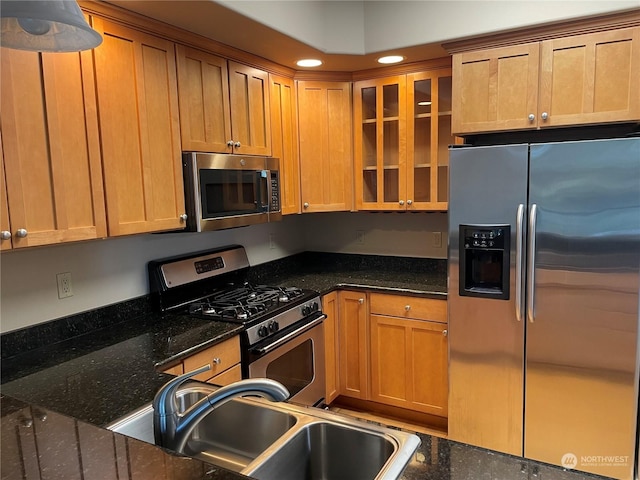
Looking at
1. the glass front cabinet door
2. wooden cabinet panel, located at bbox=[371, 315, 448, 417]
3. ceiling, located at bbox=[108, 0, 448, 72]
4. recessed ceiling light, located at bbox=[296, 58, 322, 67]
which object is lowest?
wooden cabinet panel, located at bbox=[371, 315, 448, 417]

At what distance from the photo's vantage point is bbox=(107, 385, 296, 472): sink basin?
1240mm

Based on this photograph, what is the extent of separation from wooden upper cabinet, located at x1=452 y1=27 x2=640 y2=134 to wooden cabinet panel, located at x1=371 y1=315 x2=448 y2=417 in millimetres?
1232

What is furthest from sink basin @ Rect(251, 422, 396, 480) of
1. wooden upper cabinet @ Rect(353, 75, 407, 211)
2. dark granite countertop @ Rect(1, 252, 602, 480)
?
wooden upper cabinet @ Rect(353, 75, 407, 211)

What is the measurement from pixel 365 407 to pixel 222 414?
78.2 inches

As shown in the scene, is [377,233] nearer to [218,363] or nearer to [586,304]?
[586,304]

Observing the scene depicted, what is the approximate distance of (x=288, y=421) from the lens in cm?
122

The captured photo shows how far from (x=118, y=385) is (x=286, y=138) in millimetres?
1909

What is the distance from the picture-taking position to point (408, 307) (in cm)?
278

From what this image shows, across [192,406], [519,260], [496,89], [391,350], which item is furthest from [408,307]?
[192,406]

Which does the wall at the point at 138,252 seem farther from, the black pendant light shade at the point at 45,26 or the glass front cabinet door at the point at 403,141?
the black pendant light shade at the point at 45,26

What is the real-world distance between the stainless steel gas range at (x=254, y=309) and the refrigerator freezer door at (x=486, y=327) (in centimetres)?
82

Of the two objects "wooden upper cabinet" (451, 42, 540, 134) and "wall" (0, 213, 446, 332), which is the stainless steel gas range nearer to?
"wall" (0, 213, 446, 332)

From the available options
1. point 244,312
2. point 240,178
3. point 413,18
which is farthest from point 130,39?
point 413,18

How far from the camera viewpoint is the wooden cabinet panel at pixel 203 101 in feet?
7.13
